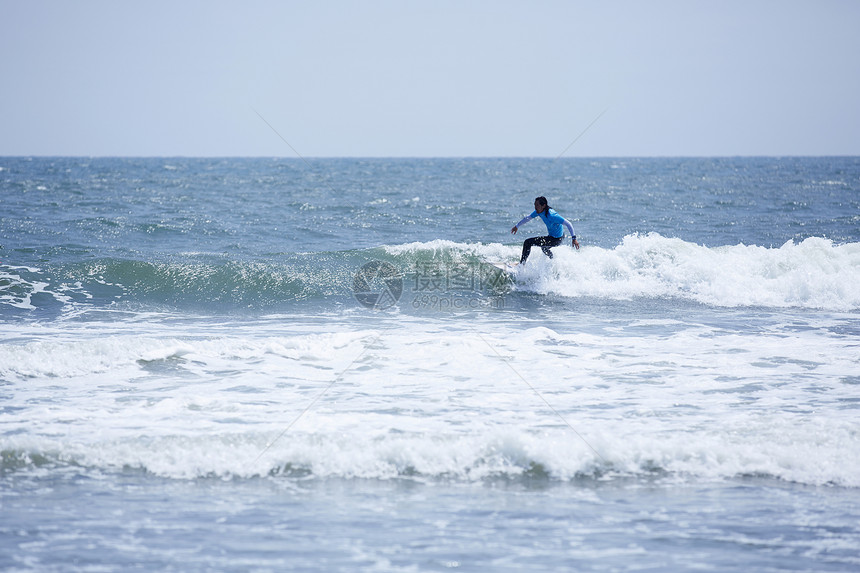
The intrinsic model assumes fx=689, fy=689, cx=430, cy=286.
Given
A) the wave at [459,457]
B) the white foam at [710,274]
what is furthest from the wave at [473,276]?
the wave at [459,457]

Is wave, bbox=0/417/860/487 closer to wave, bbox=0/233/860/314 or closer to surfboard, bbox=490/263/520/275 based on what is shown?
wave, bbox=0/233/860/314

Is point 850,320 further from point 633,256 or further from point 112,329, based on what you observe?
point 112,329

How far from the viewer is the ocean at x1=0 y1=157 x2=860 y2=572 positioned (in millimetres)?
4359

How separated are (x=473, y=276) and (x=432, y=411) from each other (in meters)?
8.94

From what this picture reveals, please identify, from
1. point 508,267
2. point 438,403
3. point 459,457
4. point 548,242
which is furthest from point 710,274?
point 459,457

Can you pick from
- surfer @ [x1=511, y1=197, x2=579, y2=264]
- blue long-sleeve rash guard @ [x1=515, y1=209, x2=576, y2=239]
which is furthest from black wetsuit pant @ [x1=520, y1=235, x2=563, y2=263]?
blue long-sleeve rash guard @ [x1=515, y1=209, x2=576, y2=239]

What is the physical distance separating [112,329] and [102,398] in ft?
12.0

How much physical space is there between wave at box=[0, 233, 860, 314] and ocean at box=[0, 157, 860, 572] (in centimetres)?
8

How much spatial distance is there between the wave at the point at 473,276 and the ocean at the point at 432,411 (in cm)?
8

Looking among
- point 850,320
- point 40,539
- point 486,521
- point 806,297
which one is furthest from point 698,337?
point 40,539

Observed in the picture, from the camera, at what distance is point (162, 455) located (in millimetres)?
5516

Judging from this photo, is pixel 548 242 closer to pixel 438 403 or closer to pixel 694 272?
pixel 694 272

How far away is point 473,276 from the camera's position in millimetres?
15391

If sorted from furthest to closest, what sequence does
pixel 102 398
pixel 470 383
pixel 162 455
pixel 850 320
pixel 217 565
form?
1. pixel 850 320
2. pixel 470 383
3. pixel 102 398
4. pixel 162 455
5. pixel 217 565
